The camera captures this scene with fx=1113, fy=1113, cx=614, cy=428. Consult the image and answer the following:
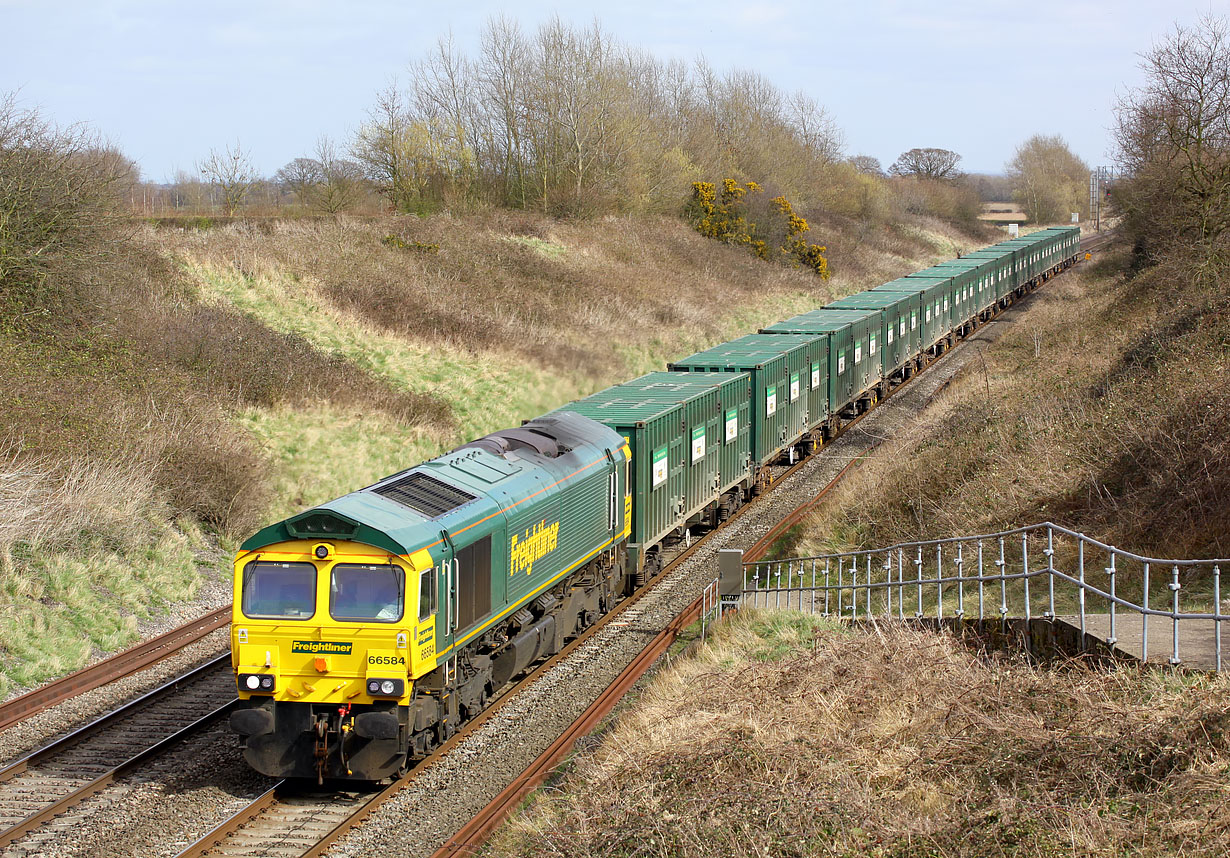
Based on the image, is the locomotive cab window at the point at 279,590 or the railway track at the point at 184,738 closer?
the railway track at the point at 184,738

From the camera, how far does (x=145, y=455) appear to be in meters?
20.3

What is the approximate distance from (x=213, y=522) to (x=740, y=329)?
30.2 meters

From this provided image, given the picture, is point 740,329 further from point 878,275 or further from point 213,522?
point 213,522

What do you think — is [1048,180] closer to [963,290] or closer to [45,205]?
[963,290]

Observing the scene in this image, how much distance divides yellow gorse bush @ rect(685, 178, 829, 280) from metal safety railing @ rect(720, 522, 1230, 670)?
1695 inches

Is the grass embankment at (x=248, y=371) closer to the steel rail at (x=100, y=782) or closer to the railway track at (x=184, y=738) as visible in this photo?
the railway track at (x=184, y=738)

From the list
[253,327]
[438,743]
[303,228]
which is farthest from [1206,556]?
[303,228]

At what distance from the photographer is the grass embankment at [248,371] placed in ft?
58.3

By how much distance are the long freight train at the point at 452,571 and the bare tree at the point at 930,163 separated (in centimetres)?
11398

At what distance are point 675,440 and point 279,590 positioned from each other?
9644 mm

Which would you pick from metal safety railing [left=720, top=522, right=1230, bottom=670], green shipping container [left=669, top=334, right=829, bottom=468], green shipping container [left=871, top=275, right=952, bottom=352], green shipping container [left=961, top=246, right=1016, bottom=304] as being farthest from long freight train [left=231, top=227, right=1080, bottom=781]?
green shipping container [left=961, top=246, right=1016, bottom=304]

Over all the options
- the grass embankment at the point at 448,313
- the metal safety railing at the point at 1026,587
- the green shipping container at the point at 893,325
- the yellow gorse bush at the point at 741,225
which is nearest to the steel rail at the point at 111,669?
the grass embankment at the point at 448,313

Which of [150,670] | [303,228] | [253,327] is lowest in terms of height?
[150,670]

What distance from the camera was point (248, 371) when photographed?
26438 millimetres
